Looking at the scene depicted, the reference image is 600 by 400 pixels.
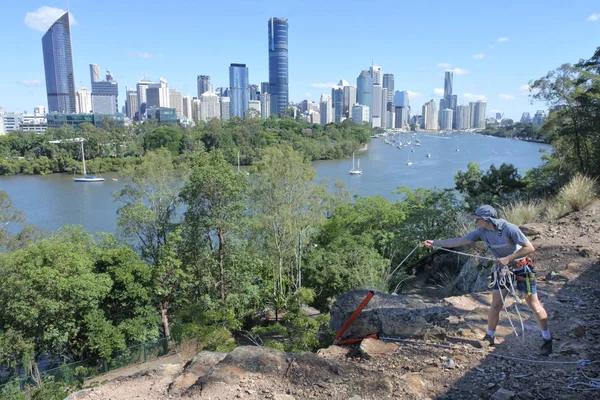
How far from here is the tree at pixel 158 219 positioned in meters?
11.7

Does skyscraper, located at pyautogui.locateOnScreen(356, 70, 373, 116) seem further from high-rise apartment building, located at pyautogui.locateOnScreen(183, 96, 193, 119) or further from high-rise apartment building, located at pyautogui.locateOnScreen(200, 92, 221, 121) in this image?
high-rise apartment building, located at pyautogui.locateOnScreen(183, 96, 193, 119)

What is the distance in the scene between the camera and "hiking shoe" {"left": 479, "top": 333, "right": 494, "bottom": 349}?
11.1ft

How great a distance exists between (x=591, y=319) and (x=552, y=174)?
32.7 feet

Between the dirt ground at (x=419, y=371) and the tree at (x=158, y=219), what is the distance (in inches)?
343

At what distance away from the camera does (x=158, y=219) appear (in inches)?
504

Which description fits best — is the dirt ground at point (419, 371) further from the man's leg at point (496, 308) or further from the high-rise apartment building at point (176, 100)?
the high-rise apartment building at point (176, 100)

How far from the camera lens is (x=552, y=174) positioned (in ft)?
41.1

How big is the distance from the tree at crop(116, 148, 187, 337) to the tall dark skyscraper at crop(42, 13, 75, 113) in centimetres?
16031

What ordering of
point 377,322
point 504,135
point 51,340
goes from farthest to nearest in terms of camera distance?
point 504,135 < point 51,340 < point 377,322

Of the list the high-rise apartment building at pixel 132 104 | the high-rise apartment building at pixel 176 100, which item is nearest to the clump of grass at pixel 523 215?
the high-rise apartment building at pixel 176 100

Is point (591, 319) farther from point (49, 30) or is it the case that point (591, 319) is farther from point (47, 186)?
point (49, 30)

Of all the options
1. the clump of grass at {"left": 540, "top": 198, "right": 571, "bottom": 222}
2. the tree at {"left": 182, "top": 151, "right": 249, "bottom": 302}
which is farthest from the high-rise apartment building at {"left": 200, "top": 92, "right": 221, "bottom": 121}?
the clump of grass at {"left": 540, "top": 198, "right": 571, "bottom": 222}

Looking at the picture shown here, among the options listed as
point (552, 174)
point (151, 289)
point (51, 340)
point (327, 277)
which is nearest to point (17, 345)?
point (51, 340)

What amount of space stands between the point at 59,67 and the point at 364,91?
109451 millimetres
